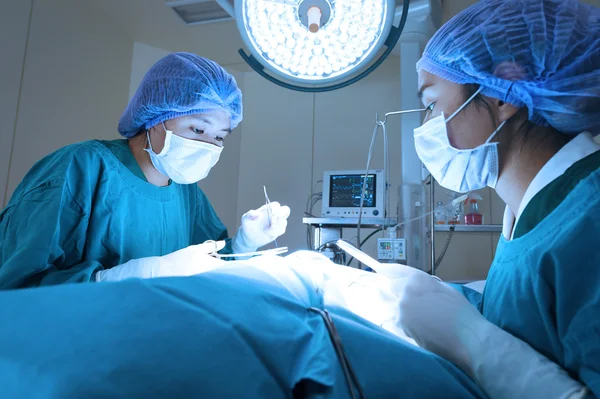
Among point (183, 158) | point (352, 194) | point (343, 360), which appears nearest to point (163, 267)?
point (183, 158)

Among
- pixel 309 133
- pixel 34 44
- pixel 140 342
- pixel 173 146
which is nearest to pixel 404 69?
pixel 309 133

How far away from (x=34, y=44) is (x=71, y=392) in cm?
197

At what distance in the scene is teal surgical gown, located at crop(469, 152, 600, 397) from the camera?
467 mm

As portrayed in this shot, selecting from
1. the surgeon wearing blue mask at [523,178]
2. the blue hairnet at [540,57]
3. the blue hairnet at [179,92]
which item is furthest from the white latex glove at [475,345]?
the blue hairnet at [179,92]

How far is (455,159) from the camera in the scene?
0.86 metres

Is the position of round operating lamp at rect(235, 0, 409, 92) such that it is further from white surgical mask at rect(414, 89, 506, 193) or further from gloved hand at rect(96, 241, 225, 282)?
gloved hand at rect(96, 241, 225, 282)

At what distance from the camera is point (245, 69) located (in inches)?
112

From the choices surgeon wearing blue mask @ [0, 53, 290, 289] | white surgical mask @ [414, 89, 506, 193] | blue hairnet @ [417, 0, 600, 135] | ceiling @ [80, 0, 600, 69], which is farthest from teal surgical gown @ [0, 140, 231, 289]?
ceiling @ [80, 0, 600, 69]

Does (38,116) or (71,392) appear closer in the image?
(71,392)

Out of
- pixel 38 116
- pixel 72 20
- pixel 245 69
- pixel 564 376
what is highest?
pixel 245 69

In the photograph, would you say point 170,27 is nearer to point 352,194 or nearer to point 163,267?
point 352,194

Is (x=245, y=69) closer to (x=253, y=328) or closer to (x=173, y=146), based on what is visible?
(x=173, y=146)

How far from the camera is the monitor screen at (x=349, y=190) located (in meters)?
1.96

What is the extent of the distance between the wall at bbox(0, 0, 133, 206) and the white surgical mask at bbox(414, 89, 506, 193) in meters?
1.67
